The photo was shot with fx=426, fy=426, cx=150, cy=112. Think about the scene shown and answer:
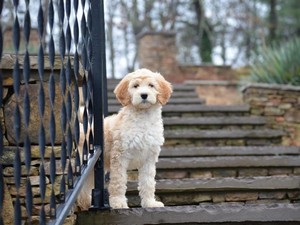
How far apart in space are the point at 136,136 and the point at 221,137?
274 centimetres

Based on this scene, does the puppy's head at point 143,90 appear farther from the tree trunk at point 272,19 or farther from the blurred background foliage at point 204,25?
the tree trunk at point 272,19

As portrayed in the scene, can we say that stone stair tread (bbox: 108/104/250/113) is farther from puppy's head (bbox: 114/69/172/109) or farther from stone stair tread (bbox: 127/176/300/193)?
puppy's head (bbox: 114/69/172/109)

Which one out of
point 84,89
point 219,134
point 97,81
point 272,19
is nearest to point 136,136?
point 97,81

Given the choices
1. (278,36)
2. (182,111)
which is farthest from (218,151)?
(278,36)

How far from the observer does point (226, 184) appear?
2975 mm

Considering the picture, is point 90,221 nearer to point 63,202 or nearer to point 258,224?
point 63,202

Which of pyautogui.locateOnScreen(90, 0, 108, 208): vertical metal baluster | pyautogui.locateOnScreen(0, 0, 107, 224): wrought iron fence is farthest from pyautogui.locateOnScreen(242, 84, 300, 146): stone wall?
pyautogui.locateOnScreen(0, 0, 107, 224): wrought iron fence

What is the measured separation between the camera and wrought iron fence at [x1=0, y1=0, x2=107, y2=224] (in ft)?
4.28

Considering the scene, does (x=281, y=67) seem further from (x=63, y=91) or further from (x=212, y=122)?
(x=63, y=91)

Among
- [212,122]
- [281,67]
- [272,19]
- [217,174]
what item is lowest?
[217,174]

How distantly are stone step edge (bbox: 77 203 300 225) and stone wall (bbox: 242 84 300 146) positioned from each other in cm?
346

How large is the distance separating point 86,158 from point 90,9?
Result: 829 millimetres

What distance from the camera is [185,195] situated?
299 cm

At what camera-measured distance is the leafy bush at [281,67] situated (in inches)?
248
